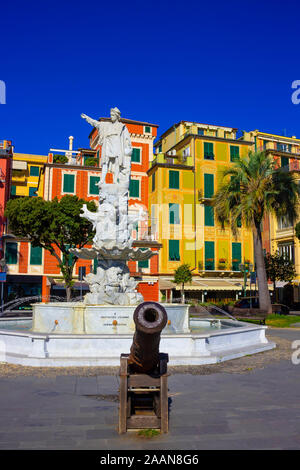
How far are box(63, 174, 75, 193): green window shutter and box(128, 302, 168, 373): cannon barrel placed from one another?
34764mm

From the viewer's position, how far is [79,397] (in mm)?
6684

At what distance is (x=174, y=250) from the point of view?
128 ft

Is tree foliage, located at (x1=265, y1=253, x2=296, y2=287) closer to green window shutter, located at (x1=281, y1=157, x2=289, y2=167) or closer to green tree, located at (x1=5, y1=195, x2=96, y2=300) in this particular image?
green window shutter, located at (x1=281, y1=157, x2=289, y2=167)

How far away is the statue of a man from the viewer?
1516 cm

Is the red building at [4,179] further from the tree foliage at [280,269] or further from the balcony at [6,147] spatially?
the tree foliage at [280,269]

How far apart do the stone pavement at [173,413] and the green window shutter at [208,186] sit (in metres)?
33.1

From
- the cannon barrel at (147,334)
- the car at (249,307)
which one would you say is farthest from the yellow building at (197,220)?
the cannon barrel at (147,334)

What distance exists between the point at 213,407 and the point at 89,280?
8.40m

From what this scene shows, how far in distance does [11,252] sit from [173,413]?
3248 centimetres

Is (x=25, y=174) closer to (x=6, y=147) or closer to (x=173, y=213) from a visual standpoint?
(x=6, y=147)

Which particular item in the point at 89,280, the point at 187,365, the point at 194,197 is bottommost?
the point at 187,365

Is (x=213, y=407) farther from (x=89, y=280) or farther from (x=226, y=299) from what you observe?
(x=226, y=299)

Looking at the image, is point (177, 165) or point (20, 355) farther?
point (177, 165)
